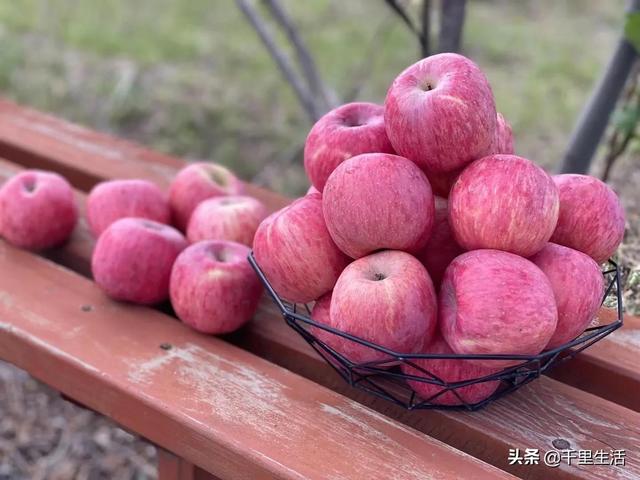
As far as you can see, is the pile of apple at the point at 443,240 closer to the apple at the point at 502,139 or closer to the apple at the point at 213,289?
the apple at the point at 502,139

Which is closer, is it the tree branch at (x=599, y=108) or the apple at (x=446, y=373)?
the apple at (x=446, y=373)

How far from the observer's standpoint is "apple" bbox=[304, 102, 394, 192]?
1.05 meters

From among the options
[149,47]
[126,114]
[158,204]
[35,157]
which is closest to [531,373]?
[158,204]

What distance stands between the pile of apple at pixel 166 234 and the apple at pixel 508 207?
0.41 metres

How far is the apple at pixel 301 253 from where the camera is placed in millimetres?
1006

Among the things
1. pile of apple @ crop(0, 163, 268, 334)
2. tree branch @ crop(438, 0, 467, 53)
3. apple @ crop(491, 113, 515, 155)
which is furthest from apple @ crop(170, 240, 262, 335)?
tree branch @ crop(438, 0, 467, 53)

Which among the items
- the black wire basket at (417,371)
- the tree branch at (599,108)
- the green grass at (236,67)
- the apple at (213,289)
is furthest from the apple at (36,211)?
the green grass at (236,67)

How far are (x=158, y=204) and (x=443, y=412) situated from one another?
70cm

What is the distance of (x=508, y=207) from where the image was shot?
920 millimetres

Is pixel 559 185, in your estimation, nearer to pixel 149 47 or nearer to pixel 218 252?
pixel 218 252

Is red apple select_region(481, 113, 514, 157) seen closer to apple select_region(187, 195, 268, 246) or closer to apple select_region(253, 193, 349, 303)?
apple select_region(253, 193, 349, 303)

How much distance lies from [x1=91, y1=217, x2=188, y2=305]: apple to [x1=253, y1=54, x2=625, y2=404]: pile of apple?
0.93 feet

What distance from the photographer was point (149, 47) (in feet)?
12.4

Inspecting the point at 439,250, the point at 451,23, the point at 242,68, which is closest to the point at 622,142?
the point at 451,23
